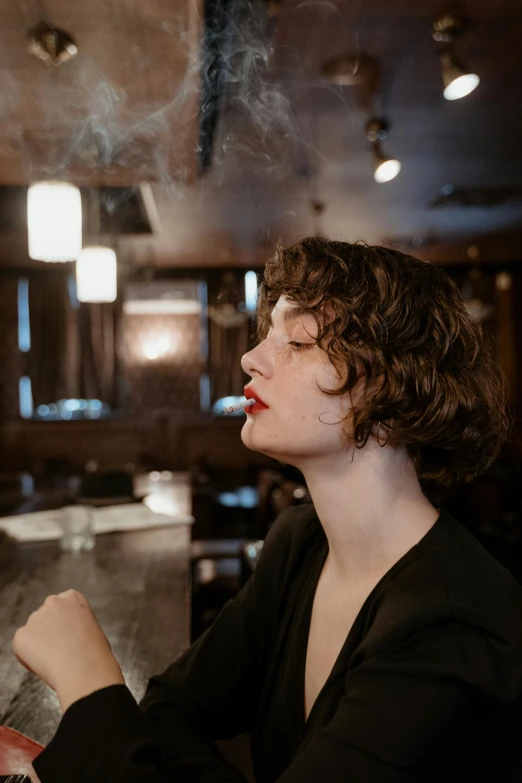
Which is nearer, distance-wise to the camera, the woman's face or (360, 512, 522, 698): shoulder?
(360, 512, 522, 698): shoulder

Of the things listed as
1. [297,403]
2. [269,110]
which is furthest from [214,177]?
[297,403]

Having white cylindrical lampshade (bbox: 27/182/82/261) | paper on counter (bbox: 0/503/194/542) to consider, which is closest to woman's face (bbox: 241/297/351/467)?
paper on counter (bbox: 0/503/194/542)

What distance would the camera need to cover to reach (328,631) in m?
1.03

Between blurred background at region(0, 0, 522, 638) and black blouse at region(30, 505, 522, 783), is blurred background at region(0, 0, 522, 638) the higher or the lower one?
the higher one

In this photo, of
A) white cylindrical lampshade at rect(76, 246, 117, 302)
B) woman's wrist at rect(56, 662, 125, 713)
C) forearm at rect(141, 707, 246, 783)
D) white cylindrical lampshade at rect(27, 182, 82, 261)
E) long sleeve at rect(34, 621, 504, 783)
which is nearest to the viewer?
long sleeve at rect(34, 621, 504, 783)

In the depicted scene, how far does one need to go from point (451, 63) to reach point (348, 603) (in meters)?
2.66

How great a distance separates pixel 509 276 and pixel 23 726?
352 inches

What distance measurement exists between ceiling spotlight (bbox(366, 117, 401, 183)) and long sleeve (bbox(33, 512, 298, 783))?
117 inches

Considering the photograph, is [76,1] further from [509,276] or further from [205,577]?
[509,276]

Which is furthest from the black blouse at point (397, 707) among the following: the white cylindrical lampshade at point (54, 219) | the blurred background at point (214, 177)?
the white cylindrical lampshade at point (54, 219)

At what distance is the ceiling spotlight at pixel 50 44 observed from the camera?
99.1 inches

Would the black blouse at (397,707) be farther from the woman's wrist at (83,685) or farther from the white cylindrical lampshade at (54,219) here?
the white cylindrical lampshade at (54,219)

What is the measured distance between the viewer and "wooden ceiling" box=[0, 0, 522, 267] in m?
Result: 2.64

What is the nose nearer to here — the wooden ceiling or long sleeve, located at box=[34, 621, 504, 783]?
the wooden ceiling
